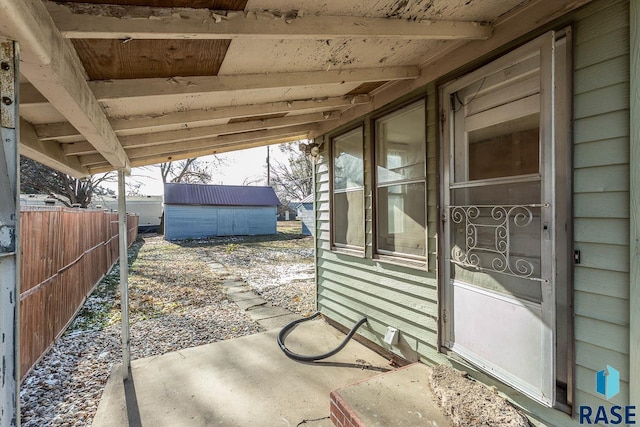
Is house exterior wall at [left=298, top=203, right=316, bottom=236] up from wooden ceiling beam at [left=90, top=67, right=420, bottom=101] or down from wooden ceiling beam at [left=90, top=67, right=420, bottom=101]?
down

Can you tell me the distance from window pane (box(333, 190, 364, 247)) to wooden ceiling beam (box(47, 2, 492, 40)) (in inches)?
75.3

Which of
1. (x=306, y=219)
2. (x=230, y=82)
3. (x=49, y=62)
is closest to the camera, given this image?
(x=49, y=62)

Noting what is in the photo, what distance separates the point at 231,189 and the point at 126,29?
59.0ft

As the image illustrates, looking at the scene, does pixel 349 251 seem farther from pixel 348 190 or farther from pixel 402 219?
pixel 402 219

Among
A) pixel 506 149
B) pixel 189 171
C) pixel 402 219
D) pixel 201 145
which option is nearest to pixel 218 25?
pixel 506 149

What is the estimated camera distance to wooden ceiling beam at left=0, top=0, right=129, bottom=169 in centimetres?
80

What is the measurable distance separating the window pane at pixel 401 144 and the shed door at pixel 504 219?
352 mm

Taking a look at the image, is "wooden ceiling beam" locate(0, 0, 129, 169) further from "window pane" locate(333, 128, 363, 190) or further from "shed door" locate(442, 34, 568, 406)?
"window pane" locate(333, 128, 363, 190)

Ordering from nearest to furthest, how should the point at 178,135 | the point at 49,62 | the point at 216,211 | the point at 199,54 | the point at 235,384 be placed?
the point at 49,62 < the point at 199,54 < the point at 235,384 < the point at 178,135 < the point at 216,211

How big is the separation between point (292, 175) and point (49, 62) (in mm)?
28824

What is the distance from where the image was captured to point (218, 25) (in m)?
1.29

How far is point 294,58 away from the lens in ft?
6.16

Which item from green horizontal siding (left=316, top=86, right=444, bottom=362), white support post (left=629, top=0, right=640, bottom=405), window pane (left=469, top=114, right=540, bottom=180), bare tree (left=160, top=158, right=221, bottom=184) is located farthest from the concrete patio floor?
bare tree (left=160, top=158, right=221, bottom=184)

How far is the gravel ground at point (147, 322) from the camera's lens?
2.57 m
